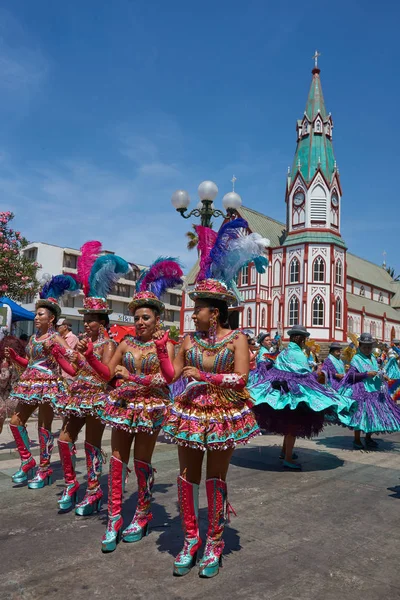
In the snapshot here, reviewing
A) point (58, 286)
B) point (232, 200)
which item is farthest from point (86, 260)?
point (232, 200)

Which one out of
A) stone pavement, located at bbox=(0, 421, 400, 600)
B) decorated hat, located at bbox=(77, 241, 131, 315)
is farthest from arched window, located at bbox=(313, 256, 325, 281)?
decorated hat, located at bbox=(77, 241, 131, 315)

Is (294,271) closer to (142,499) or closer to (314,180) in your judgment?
(314,180)

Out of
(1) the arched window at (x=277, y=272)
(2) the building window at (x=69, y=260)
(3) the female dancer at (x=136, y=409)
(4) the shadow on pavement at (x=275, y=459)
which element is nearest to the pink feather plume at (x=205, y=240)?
(3) the female dancer at (x=136, y=409)

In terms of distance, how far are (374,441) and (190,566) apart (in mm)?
6978

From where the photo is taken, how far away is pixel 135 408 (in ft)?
14.2

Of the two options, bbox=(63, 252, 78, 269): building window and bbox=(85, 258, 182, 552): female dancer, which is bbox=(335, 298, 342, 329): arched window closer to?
bbox=(63, 252, 78, 269): building window

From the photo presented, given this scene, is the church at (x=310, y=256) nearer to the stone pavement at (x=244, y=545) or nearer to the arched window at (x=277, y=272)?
the arched window at (x=277, y=272)

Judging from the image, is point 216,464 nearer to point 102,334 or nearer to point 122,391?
point 122,391

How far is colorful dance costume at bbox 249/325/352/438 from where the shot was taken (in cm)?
721

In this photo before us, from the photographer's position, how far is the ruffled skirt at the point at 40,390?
582 cm

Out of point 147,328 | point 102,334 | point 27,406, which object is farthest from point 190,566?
point 27,406

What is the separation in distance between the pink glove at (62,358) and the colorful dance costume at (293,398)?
304 cm

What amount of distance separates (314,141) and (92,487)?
43.8 m

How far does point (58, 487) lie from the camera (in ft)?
19.7
